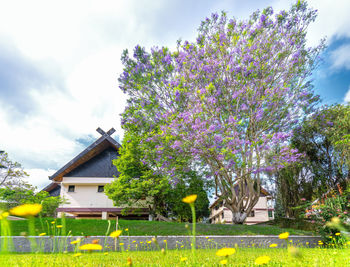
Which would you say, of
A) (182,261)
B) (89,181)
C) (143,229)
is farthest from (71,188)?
(182,261)

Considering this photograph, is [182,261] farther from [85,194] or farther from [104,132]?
[85,194]

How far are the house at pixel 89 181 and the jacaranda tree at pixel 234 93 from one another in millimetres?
7760

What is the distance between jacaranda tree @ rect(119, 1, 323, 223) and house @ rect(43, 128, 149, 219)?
25.5 feet

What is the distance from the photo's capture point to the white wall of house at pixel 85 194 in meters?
20.0

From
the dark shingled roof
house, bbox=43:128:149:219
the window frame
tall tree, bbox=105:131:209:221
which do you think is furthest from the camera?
the window frame

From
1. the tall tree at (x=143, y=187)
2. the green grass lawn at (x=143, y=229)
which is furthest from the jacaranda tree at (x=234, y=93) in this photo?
the green grass lawn at (x=143, y=229)

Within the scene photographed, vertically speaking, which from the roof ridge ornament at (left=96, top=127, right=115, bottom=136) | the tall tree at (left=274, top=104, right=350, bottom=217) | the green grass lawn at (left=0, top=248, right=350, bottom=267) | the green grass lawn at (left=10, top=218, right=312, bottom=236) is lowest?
the green grass lawn at (left=10, top=218, right=312, bottom=236)

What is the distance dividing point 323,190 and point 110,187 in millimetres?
15802

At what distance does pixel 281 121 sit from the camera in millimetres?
13672

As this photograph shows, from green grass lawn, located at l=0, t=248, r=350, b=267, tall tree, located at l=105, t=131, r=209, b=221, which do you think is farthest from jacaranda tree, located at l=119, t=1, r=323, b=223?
green grass lawn, located at l=0, t=248, r=350, b=267

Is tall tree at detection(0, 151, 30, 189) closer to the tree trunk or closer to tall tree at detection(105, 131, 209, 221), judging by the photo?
tall tree at detection(105, 131, 209, 221)

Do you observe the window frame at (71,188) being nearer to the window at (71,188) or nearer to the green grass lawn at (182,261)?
the window at (71,188)

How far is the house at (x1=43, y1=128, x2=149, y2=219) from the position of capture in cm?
1975

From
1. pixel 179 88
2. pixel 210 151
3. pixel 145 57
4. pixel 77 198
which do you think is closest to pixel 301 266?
pixel 210 151
